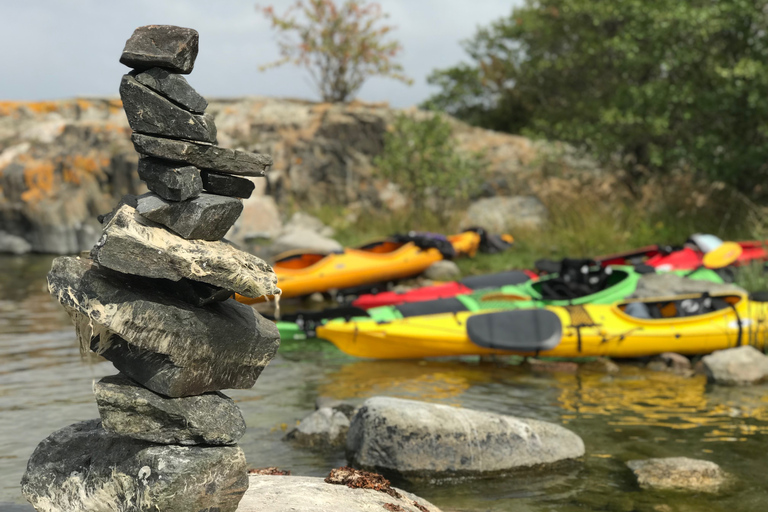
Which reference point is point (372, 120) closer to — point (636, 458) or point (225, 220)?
point (636, 458)

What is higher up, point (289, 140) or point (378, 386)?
point (289, 140)

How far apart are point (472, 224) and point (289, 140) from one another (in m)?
6.62

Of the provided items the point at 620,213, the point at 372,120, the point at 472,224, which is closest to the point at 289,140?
the point at 372,120

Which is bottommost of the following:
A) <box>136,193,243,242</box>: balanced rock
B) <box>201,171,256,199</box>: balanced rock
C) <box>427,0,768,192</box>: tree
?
<box>136,193,243,242</box>: balanced rock

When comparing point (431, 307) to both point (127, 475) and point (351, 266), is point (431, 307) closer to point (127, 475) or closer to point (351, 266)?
point (351, 266)

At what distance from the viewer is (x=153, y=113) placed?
3.21 meters

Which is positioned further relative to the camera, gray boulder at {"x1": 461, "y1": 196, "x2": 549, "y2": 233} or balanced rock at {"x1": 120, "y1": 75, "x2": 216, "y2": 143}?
gray boulder at {"x1": 461, "y1": 196, "x2": 549, "y2": 233}

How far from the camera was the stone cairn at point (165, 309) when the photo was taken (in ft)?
10.3

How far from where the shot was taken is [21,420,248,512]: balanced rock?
321 cm

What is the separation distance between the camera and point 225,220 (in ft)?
11.0

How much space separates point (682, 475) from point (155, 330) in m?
3.54

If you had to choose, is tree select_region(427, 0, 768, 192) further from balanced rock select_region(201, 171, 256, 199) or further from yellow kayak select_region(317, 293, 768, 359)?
balanced rock select_region(201, 171, 256, 199)

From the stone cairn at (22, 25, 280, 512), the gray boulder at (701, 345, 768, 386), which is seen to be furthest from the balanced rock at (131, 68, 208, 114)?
the gray boulder at (701, 345, 768, 386)

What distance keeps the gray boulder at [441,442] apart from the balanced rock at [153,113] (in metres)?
2.73
